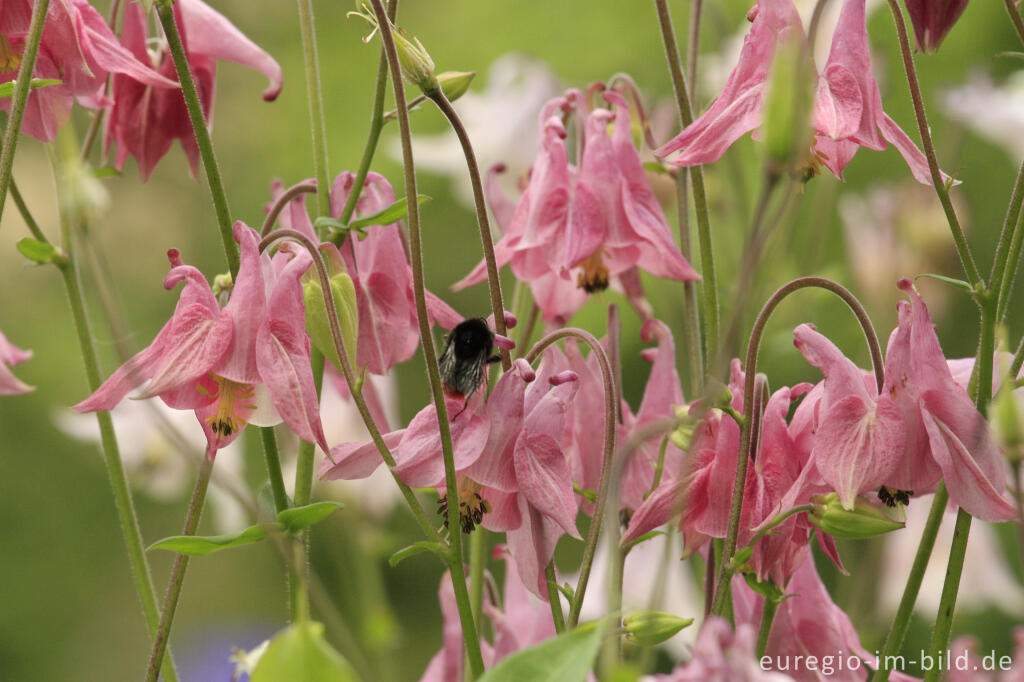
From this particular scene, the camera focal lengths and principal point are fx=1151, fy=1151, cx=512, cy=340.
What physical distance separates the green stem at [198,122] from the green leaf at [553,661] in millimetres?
198

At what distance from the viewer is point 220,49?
0.54 metres

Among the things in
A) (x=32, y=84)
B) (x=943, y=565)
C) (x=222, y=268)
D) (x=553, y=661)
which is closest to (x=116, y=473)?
(x=32, y=84)

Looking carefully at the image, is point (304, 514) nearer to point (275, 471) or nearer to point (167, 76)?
point (275, 471)

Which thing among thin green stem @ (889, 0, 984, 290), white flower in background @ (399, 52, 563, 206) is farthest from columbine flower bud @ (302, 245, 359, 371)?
white flower in background @ (399, 52, 563, 206)

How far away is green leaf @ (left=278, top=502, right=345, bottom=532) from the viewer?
394 mm

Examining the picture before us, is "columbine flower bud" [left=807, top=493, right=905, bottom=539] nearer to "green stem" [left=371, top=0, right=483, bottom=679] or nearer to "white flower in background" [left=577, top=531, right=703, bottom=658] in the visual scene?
"green stem" [left=371, top=0, right=483, bottom=679]

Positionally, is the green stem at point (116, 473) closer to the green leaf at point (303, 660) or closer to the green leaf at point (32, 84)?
the green leaf at point (32, 84)

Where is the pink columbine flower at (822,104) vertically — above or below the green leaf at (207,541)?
above

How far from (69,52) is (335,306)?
156 millimetres

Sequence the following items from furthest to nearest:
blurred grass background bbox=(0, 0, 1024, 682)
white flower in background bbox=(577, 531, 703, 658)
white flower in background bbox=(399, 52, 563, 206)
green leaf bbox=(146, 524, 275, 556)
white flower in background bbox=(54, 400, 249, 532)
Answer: blurred grass background bbox=(0, 0, 1024, 682), white flower in background bbox=(399, 52, 563, 206), white flower in background bbox=(54, 400, 249, 532), white flower in background bbox=(577, 531, 703, 658), green leaf bbox=(146, 524, 275, 556)

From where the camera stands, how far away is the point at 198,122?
42 cm

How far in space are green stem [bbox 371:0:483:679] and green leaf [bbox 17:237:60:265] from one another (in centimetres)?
20

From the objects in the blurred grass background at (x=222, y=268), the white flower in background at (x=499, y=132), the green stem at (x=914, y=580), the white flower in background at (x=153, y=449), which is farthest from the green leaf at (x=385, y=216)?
the blurred grass background at (x=222, y=268)

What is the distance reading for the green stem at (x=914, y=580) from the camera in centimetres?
42
